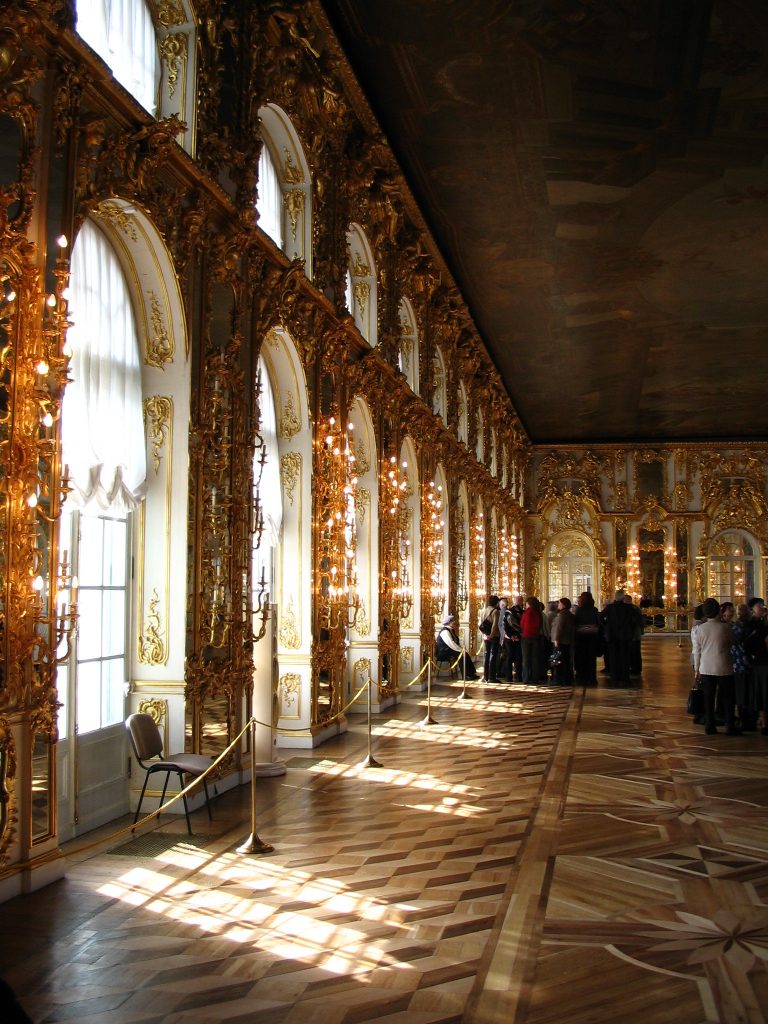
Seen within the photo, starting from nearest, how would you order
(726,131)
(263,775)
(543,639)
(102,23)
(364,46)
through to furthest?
(102,23) < (263,775) < (364,46) < (726,131) < (543,639)

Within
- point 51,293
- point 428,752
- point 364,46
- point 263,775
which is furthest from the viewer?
point 364,46

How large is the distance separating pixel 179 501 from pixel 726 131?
959 centimetres

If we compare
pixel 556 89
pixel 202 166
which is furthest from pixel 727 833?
pixel 556 89

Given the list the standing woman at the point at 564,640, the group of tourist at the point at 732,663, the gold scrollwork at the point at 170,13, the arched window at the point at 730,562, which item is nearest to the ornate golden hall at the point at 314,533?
the gold scrollwork at the point at 170,13

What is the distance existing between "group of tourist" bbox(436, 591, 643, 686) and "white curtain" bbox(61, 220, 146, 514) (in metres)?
10.8

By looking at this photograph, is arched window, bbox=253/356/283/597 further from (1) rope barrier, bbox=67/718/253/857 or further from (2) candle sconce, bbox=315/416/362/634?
(1) rope barrier, bbox=67/718/253/857

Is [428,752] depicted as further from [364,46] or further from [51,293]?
[364,46]

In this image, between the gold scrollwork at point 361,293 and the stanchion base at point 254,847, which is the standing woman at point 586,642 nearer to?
the gold scrollwork at point 361,293

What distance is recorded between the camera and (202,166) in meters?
7.99

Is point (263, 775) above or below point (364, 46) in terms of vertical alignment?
below

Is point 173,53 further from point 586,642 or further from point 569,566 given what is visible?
point 569,566

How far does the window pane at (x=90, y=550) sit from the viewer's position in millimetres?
7180

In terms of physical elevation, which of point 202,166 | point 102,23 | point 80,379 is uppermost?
point 102,23

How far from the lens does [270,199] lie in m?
10.7
